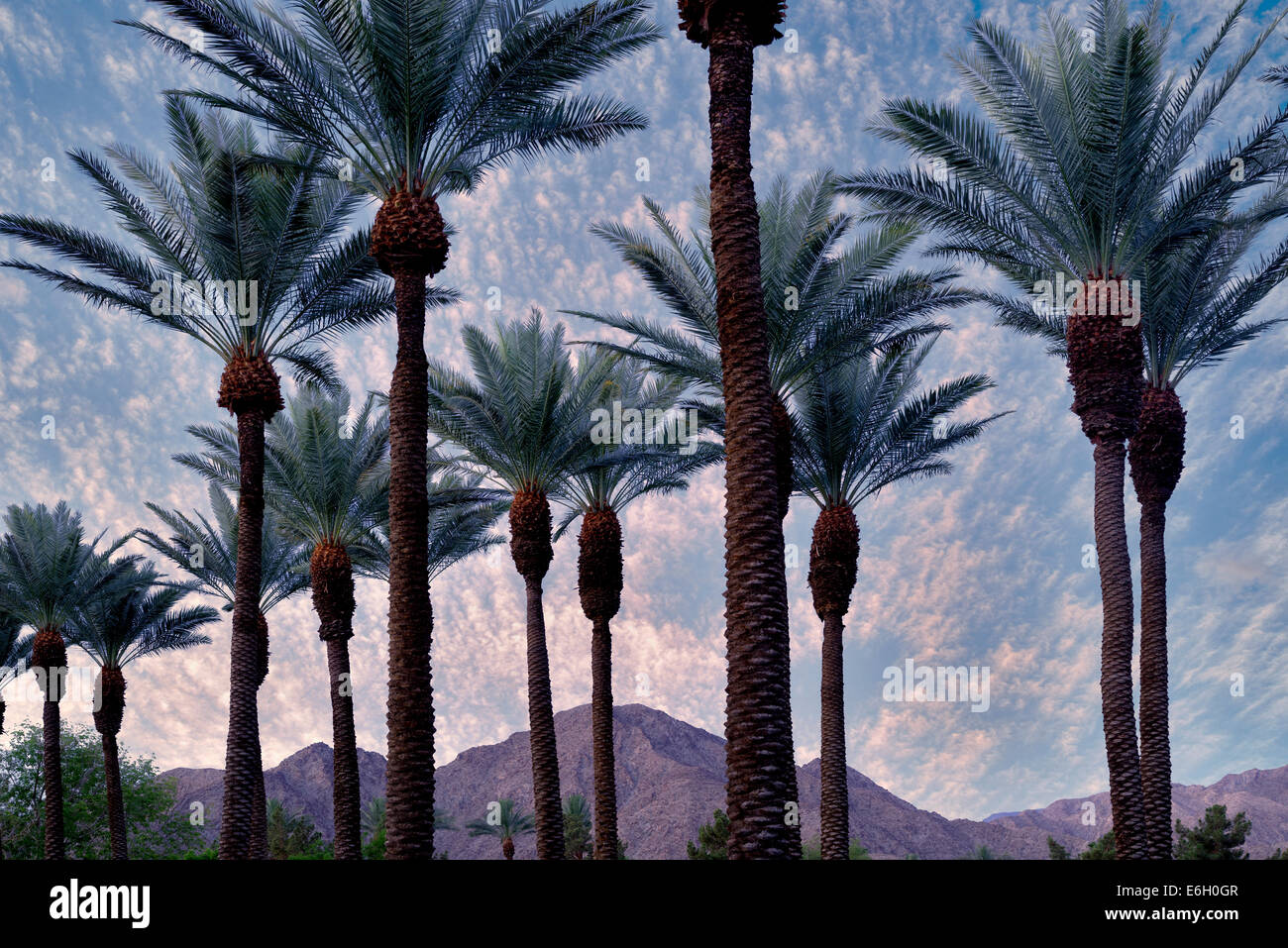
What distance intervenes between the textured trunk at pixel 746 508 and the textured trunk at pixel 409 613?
15.7 ft

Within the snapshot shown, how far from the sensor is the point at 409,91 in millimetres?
15281

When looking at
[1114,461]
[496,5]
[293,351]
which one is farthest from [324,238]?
[1114,461]

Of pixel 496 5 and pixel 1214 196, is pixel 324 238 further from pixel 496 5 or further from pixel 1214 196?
pixel 1214 196

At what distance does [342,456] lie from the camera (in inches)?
1017

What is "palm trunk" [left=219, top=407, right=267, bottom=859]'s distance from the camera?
63.1ft

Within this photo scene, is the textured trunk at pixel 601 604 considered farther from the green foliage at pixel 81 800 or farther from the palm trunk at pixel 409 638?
the green foliage at pixel 81 800

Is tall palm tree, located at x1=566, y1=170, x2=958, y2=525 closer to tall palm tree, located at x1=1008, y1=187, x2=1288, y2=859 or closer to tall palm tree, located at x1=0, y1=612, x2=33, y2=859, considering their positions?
tall palm tree, located at x1=1008, y1=187, x2=1288, y2=859

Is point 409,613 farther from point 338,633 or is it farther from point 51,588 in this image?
point 51,588

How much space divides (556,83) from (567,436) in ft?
29.9

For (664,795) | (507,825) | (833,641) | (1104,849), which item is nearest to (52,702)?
(507,825)

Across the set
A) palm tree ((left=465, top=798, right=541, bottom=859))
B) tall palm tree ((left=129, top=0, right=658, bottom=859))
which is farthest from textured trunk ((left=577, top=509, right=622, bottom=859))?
palm tree ((left=465, top=798, right=541, bottom=859))

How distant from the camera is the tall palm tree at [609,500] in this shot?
23422mm

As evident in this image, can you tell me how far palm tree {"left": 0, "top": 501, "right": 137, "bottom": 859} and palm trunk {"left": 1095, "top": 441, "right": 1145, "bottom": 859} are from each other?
28.4 m

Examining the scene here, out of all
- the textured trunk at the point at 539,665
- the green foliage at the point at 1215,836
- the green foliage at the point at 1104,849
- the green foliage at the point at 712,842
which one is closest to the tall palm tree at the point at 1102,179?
the textured trunk at the point at 539,665
